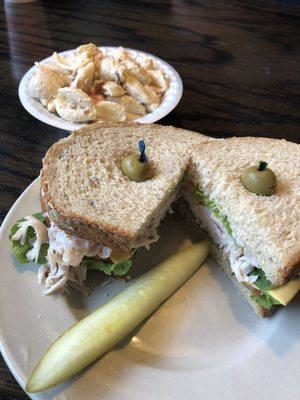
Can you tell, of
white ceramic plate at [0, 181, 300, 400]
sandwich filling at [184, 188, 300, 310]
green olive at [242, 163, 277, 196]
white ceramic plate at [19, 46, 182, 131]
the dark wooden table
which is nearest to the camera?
white ceramic plate at [0, 181, 300, 400]

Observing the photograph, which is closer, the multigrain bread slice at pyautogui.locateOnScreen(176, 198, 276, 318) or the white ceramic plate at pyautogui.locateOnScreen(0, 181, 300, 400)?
the white ceramic plate at pyautogui.locateOnScreen(0, 181, 300, 400)

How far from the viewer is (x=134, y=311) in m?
1.42

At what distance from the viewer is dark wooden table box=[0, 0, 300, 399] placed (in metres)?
2.21

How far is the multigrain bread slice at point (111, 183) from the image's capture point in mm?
1540

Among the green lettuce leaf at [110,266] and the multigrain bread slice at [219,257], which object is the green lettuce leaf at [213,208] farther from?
the green lettuce leaf at [110,266]

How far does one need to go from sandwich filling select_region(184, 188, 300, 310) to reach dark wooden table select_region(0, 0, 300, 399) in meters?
0.62

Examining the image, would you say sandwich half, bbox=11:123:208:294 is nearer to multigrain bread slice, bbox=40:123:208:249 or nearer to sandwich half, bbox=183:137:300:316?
multigrain bread slice, bbox=40:123:208:249

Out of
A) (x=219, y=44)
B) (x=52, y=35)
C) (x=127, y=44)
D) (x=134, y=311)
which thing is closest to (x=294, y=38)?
(x=219, y=44)

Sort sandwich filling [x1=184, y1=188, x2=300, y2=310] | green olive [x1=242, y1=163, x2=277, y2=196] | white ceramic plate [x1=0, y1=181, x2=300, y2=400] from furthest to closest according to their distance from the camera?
green olive [x1=242, y1=163, x2=277, y2=196] < sandwich filling [x1=184, y1=188, x2=300, y2=310] < white ceramic plate [x1=0, y1=181, x2=300, y2=400]

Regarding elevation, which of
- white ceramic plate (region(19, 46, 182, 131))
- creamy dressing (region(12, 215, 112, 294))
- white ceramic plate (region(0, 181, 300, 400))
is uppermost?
white ceramic plate (region(19, 46, 182, 131))

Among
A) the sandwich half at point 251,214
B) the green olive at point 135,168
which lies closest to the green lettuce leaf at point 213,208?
the sandwich half at point 251,214

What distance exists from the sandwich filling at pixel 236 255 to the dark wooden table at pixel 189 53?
0.62m

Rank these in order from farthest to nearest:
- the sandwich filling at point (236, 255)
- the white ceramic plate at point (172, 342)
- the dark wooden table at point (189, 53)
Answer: the dark wooden table at point (189, 53) → the sandwich filling at point (236, 255) → the white ceramic plate at point (172, 342)

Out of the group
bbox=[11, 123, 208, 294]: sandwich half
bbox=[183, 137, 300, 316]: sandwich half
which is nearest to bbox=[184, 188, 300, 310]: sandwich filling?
bbox=[183, 137, 300, 316]: sandwich half
